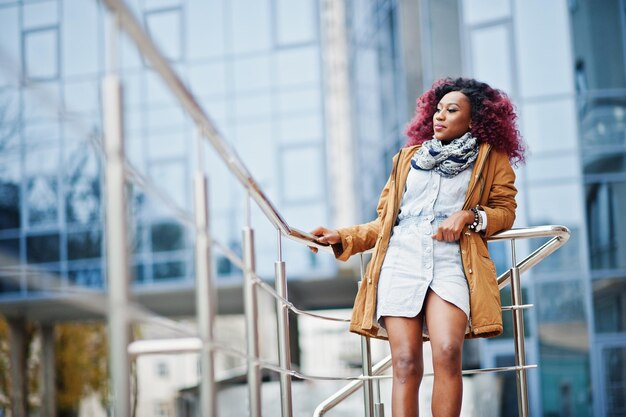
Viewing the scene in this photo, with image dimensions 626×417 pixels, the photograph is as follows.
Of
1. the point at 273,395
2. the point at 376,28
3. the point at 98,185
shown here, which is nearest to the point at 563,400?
the point at 273,395

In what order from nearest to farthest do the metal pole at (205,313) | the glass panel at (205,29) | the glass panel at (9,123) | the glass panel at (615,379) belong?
the metal pole at (205,313)
the glass panel at (615,379)
the glass panel at (205,29)
the glass panel at (9,123)

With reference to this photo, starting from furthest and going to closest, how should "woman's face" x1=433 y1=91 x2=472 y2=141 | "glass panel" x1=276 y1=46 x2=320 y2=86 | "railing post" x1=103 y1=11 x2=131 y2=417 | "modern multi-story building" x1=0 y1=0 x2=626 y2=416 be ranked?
1. "glass panel" x1=276 y1=46 x2=320 y2=86
2. "modern multi-story building" x1=0 y1=0 x2=626 y2=416
3. "woman's face" x1=433 y1=91 x2=472 y2=141
4. "railing post" x1=103 y1=11 x2=131 y2=417

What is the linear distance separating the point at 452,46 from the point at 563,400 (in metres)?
4.57

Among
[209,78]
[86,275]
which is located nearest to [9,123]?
[86,275]

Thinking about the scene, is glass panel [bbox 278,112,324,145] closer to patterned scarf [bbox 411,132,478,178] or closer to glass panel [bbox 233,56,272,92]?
glass panel [bbox 233,56,272,92]

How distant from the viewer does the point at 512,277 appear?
3.41 m

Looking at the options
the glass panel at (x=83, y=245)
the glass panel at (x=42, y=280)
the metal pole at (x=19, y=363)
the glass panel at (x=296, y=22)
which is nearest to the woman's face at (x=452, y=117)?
the glass panel at (x=296, y=22)

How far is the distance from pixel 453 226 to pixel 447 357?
0.44 metres

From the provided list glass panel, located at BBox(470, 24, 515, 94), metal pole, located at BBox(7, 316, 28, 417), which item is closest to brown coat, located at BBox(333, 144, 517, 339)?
glass panel, located at BBox(470, 24, 515, 94)

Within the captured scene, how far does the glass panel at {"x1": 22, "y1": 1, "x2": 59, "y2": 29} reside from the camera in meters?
18.4

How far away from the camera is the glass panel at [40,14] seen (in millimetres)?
18438

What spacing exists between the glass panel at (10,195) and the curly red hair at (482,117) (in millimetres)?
16399

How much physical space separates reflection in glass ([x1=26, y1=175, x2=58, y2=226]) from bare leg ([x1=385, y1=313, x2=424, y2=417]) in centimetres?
1629

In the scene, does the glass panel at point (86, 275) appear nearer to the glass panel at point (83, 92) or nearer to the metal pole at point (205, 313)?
the glass panel at point (83, 92)
